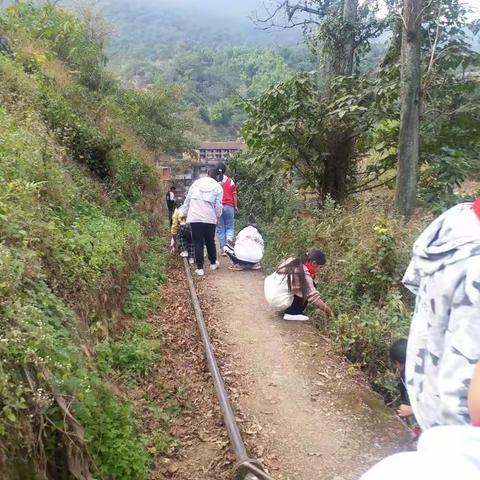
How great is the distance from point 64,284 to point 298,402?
2671 mm

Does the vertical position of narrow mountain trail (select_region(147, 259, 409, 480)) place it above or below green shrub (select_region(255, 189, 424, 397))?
below

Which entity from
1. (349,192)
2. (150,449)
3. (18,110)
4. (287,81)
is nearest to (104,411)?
(150,449)

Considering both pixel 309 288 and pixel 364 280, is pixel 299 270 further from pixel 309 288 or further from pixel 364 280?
pixel 364 280

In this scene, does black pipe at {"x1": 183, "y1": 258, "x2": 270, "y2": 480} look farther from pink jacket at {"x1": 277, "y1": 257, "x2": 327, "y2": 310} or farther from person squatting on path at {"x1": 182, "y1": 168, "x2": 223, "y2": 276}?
person squatting on path at {"x1": 182, "y1": 168, "x2": 223, "y2": 276}

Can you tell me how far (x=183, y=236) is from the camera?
11047mm

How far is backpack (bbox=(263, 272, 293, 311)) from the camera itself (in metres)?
7.02

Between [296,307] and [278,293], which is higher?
[278,293]

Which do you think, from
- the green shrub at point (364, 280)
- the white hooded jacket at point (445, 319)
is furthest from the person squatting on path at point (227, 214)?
the white hooded jacket at point (445, 319)

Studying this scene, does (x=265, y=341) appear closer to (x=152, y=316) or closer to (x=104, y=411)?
(x=152, y=316)

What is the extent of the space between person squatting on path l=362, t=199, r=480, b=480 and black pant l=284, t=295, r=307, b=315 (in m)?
5.18

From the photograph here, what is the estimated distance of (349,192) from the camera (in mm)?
12602

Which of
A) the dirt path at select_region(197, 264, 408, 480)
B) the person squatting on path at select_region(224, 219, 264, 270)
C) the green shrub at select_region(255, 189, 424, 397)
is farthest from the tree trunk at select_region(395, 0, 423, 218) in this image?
the dirt path at select_region(197, 264, 408, 480)

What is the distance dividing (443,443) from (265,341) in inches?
212

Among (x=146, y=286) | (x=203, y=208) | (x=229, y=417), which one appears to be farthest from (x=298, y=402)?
(x=203, y=208)
